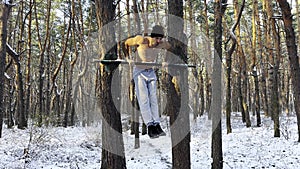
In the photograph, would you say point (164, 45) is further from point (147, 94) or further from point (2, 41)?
point (2, 41)

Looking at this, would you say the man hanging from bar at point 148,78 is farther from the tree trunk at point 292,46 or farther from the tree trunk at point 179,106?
the tree trunk at point 292,46

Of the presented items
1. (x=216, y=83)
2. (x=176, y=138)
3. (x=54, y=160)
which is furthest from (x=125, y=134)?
(x=176, y=138)

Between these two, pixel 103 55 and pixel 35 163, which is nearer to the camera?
pixel 103 55

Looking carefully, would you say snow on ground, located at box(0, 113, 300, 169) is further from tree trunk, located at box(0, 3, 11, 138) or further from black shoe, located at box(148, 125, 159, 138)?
black shoe, located at box(148, 125, 159, 138)

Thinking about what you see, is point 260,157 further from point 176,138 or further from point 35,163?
point 35,163

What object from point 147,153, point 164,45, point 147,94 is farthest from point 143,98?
point 147,153

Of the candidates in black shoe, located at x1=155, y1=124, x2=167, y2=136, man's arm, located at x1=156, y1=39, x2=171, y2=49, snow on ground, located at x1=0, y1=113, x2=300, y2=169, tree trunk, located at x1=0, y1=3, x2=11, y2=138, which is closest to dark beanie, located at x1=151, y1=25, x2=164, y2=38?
man's arm, located at x1=156, y1=39, x2=171, y2=49

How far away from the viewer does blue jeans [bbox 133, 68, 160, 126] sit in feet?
18.4

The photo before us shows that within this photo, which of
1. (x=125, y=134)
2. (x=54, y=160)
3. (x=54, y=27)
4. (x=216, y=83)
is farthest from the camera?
(x=54, y=27)

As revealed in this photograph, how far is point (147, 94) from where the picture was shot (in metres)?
5.70

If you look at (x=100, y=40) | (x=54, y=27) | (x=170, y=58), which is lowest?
(x=170, y=58)

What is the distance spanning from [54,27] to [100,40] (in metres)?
22.2

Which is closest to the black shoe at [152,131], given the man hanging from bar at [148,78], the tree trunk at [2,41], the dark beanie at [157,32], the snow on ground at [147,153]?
the man hanging from bar at [148,78]

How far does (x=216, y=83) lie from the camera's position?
8.95 m
